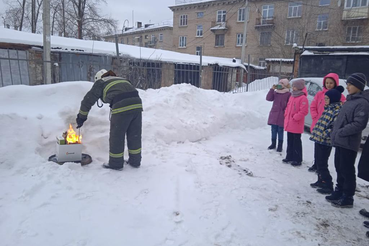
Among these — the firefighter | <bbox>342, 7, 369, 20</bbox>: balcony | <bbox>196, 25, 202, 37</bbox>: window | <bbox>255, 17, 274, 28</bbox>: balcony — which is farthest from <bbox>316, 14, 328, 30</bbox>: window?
the firefighter

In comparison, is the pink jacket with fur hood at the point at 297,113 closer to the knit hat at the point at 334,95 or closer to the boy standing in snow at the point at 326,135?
the boy standing in snow at the point at 326,135

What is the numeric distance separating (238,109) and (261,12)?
28087 mm

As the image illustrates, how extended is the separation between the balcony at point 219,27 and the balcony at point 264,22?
4.28m

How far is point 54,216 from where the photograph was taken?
267 cm

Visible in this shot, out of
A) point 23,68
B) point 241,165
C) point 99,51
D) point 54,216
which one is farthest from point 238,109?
point 23,68

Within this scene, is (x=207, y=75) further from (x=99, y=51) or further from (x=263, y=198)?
(x=263, y=198)

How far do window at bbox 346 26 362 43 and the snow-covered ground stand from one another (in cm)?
2753

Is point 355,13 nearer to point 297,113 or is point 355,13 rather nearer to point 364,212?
point 297,113

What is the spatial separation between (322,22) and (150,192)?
31383 millimetres

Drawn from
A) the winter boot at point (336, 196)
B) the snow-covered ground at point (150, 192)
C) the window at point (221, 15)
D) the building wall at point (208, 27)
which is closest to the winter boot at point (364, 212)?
the snow-covered ground at point (150, 192)

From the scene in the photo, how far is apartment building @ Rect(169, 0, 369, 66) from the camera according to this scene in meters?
26.3

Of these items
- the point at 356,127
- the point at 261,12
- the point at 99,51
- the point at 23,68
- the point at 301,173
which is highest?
the point at 261,12

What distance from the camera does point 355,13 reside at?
83.8 ft

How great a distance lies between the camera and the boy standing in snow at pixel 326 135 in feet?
12.4
